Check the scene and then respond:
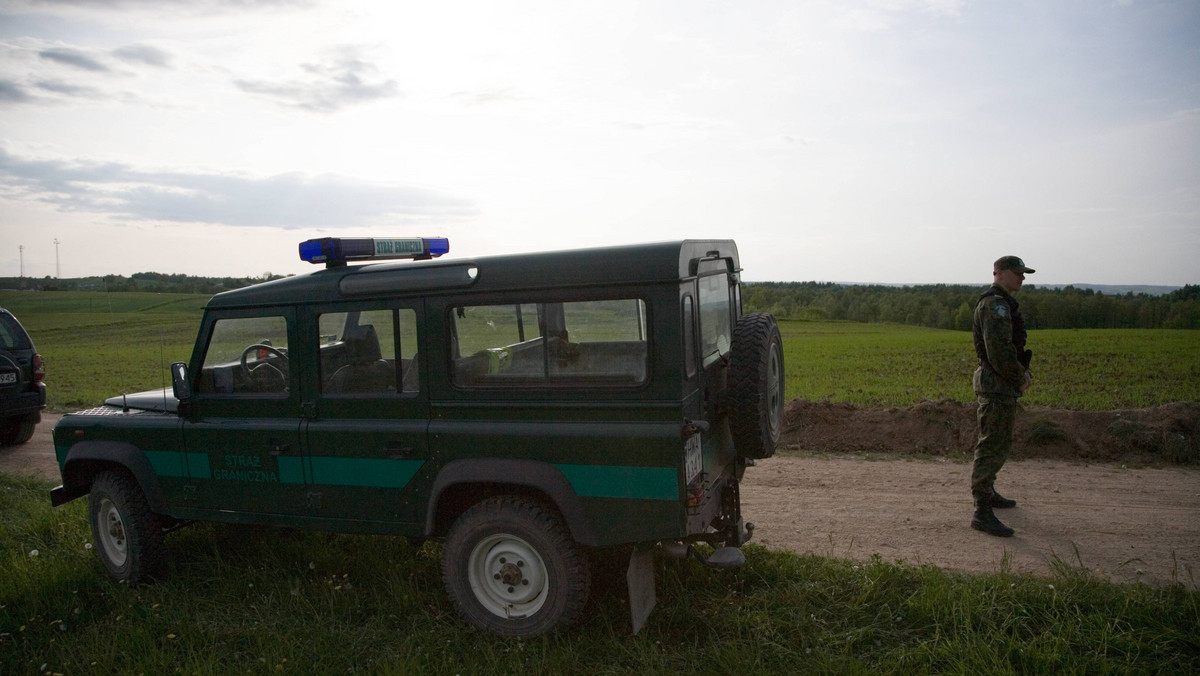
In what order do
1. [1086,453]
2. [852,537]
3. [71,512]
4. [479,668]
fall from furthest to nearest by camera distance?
[1086,453] → [71,512] → [852,537] → [479,668]

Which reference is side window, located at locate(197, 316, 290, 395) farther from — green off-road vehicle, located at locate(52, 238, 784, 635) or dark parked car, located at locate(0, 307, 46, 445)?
dark parked car, located at locate(0, 307, 46, 445)

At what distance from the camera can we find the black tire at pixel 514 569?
14.4ft

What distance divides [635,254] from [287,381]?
99.2 inches

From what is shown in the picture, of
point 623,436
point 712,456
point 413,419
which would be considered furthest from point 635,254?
point 413,419

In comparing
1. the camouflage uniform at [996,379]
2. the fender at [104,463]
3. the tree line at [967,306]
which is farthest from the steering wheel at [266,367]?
the tree line at [967,306]

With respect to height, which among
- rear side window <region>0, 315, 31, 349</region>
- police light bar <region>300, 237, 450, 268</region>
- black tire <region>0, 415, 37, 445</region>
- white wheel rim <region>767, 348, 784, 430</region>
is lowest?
black tire <region>0, 415, 37, 445</region>

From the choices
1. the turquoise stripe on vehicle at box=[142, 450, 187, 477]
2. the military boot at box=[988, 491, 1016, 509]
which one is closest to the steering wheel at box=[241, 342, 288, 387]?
the turquoise stripe on vehicle at box=[142, 450, 187, 477]

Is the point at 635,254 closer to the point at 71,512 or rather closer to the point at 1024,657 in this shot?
the point at 1024,657

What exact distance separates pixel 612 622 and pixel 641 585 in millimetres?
475

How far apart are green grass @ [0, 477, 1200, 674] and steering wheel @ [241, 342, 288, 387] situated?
4.75 feet

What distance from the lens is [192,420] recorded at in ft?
17.8

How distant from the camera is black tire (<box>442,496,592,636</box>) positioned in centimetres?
440

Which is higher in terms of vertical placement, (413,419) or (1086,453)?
(413,419)

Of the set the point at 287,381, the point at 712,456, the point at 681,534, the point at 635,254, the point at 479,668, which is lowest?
the point at 479,668
